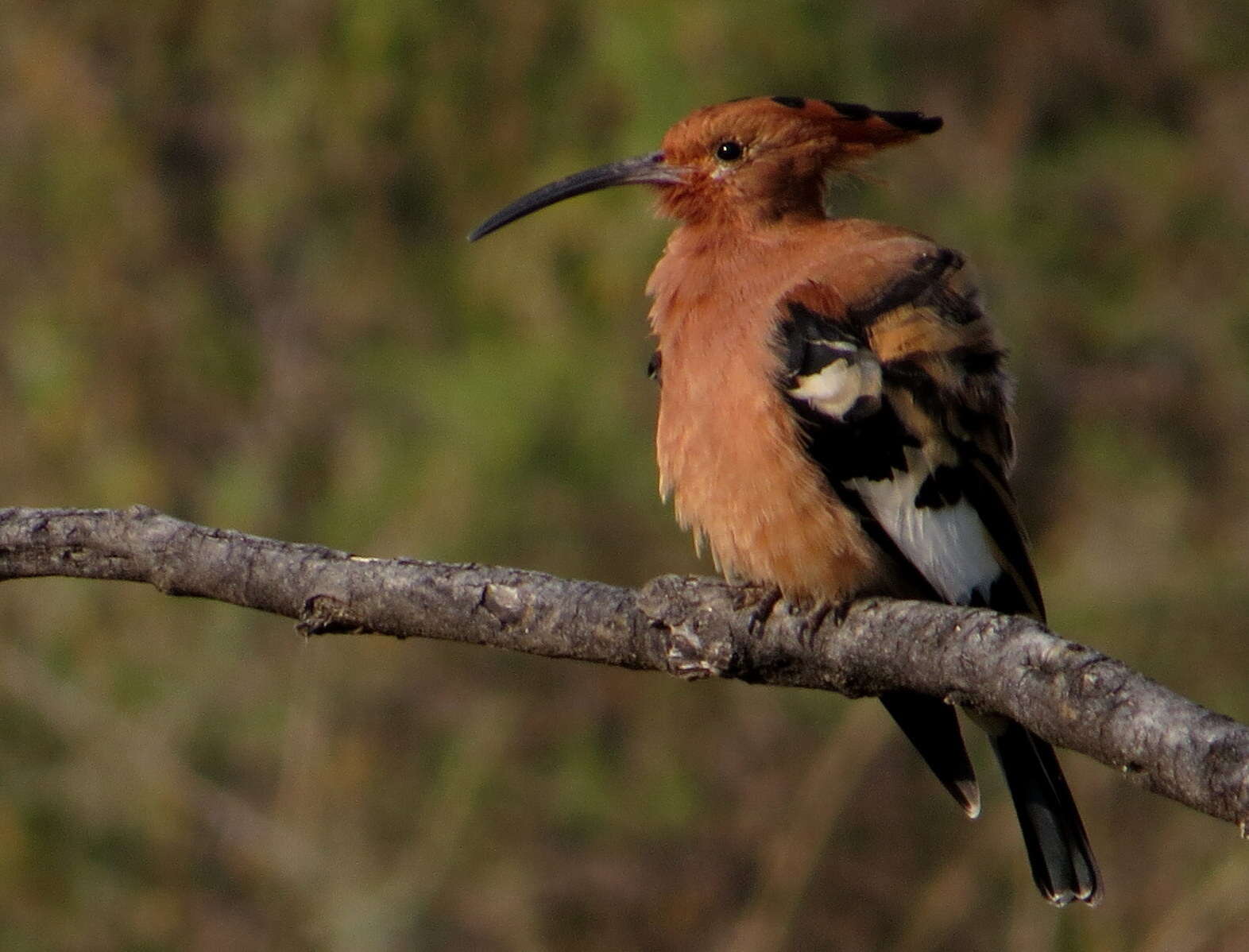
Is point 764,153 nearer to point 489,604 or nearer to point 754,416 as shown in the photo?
point 754,416

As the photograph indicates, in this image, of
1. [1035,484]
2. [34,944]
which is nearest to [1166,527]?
[1035,484]

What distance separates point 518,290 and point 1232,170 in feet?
9.04

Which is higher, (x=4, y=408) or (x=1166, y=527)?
(x=4, y=408)

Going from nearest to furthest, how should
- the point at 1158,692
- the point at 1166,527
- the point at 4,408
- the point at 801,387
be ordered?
the point at 1158,692 → the point at 801,387 → the point at 1166,527 → the point at 4,408

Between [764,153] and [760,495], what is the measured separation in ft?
2.80

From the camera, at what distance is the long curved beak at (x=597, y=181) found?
11.0 feet

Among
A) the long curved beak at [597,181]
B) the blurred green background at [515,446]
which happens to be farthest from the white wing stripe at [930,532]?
the blurred green background at [515,446]

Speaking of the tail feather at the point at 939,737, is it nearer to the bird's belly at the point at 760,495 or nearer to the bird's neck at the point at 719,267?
the bird's belly at the point at 760,495

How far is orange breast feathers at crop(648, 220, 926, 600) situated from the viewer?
106 inches

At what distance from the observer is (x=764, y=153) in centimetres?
328

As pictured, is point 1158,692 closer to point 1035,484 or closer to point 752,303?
point 752,303

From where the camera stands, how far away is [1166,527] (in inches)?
241

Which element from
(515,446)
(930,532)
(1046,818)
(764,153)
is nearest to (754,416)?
(930,532)

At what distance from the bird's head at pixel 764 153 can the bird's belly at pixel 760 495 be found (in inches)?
20.8
